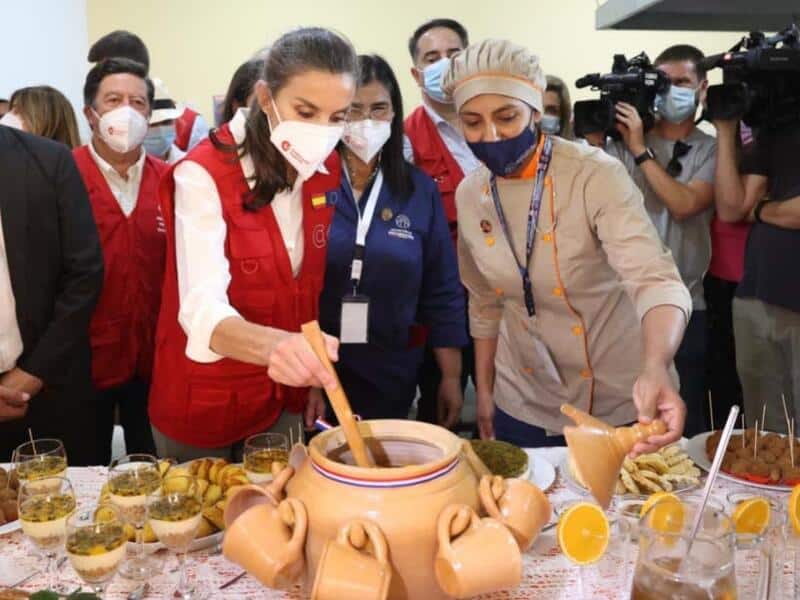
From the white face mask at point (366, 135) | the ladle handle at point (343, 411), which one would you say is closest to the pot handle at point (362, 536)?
the ladle handle at point (343, 411)

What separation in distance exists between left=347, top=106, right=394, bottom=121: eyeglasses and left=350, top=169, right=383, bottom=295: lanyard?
0.59 ft

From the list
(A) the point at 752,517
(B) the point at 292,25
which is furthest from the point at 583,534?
(B) the point at 292,25

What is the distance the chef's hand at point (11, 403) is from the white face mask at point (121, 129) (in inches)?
32.0

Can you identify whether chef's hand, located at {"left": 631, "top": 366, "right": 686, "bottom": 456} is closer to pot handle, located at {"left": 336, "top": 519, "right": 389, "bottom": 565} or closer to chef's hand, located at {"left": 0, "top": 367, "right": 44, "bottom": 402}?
pot handle, located at {"left": 336, "top": 519, "right": 389, "bottom": 565}

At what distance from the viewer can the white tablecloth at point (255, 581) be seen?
3.45 feet

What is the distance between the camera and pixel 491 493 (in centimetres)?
96

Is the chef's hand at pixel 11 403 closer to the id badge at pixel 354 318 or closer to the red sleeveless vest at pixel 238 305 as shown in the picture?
the red sleeveless vest at pixel 238 305

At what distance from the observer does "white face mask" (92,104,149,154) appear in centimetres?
236

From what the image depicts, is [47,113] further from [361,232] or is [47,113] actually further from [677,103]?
[677,103]

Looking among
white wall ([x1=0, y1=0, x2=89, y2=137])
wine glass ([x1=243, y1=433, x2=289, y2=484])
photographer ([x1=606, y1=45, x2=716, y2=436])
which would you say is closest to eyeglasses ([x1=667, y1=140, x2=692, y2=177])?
photographer ([x1=606, y1=45, x2=716, y2=436])

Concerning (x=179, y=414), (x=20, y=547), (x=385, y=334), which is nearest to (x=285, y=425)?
(x=179, y=414)

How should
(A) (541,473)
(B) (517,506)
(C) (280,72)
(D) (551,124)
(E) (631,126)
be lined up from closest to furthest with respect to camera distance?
(B) (517,506) < (A) (541,473) < (C) (280,72) < (E) (631,126) < (D) (551,124)

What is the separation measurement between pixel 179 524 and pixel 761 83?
214 cm

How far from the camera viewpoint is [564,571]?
110cm
